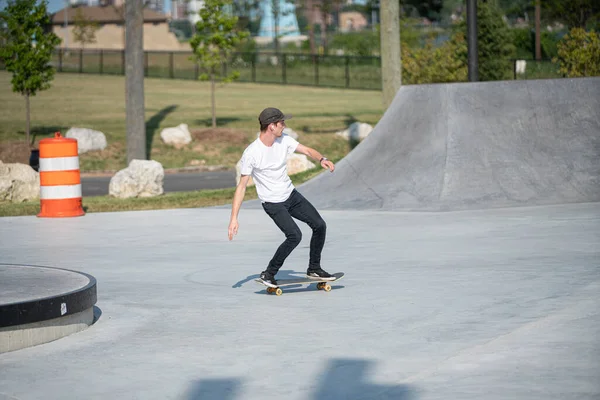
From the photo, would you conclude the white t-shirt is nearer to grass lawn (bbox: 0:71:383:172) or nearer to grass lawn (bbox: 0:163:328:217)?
grass lawn (bbox: 0:163:328:217)

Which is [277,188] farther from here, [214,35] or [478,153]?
[214,35]

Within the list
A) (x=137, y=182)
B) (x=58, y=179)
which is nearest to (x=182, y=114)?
(x=137, y=182)

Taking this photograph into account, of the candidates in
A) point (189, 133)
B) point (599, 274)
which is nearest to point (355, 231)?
point (599, 274)

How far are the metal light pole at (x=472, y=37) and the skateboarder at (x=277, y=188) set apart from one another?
31.2ft

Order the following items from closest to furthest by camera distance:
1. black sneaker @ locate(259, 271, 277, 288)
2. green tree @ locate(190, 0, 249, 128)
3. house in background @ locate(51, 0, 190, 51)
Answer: black sneaker @ locate(259, 271, 277, 288) → green tree @ locate(190, 0, 249, 128) → house in background @ locate(51, 0, 190, 51)

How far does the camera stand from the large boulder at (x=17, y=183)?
19.4 metres

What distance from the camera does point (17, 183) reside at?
19625 millimetres

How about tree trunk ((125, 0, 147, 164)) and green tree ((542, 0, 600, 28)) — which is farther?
green tree ((542, 0, 600, 28))

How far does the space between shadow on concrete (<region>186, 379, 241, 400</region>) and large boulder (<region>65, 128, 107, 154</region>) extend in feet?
79.2

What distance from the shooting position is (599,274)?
9.88 meters

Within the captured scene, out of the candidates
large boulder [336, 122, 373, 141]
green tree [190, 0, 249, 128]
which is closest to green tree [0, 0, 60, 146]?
green tree [190, 0, 249, 128]

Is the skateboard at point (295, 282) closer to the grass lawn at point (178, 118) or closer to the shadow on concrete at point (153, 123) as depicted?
the grass lawn at point (178, 118)

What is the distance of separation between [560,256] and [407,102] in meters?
8.17

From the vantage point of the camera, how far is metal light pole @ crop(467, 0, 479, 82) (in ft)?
60.1
